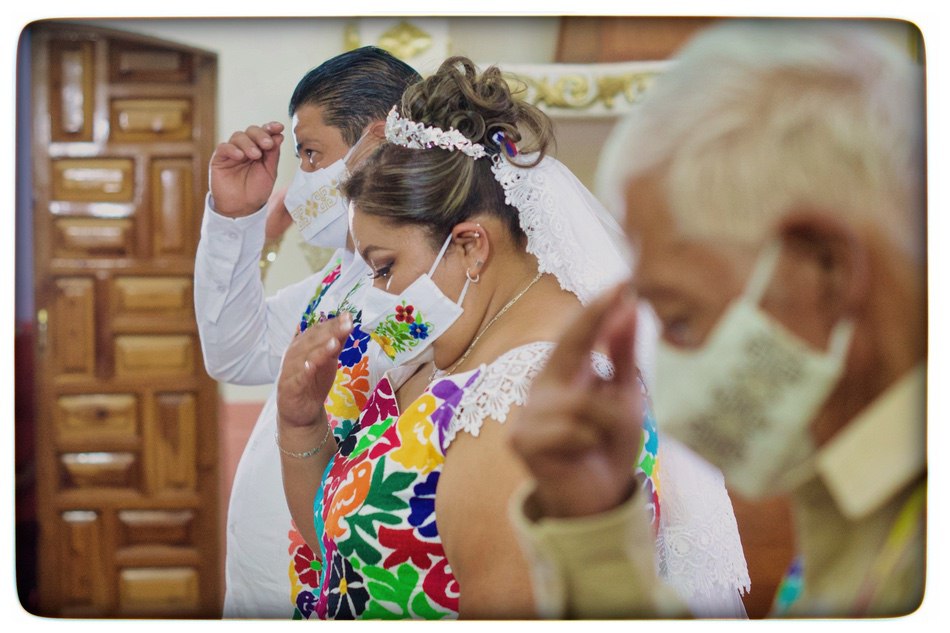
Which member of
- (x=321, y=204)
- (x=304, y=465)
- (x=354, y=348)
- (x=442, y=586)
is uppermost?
(x=321, y=204)

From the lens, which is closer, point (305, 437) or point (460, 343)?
point (460, 343)

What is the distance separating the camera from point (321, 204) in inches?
60.0

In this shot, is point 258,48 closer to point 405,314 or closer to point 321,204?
point 321,204

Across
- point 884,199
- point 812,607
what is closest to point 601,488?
point 812,607

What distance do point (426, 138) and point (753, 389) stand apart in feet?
2.09

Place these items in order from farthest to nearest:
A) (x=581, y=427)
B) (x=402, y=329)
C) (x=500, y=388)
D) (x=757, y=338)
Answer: (x=402, y=329) → (x=500, y=388) → (x=581, y=427) → (x=757, y=338)

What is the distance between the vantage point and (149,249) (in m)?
1.53

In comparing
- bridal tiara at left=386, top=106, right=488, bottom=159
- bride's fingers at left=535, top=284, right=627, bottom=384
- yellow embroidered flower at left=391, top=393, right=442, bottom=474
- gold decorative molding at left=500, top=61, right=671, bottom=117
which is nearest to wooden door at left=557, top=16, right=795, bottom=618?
gold decorative molding at left=500, top=61, right=671, bottom=117

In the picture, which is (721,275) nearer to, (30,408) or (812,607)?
(812,607)

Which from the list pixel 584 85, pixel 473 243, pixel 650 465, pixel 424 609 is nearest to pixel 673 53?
pixel 584 85

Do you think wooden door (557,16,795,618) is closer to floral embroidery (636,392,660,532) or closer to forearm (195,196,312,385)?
floral embroidery (636,392,660,532)

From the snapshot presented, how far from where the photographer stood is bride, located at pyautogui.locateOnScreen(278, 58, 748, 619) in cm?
136

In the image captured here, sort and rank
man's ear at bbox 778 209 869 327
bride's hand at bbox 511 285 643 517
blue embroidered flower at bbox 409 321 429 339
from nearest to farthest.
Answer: man's ear at bbox 778 209 869 327
bride's hand at bbox 511 285 643 517
blue embroidered flower at bbox 409 321 429 339

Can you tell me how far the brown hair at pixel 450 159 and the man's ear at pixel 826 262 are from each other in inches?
16.7
